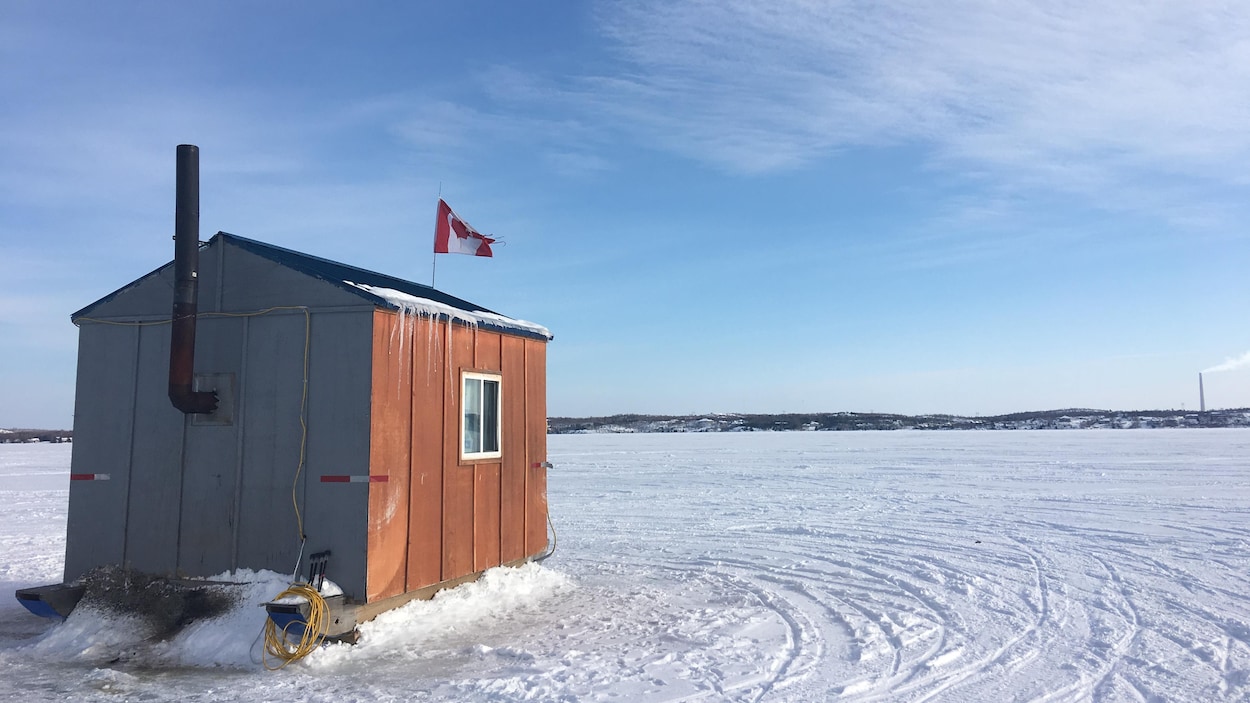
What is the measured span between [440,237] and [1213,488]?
17.3 metres

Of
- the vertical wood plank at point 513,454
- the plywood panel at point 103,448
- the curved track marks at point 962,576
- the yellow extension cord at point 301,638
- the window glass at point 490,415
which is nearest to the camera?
the curved track marks at point 962,576

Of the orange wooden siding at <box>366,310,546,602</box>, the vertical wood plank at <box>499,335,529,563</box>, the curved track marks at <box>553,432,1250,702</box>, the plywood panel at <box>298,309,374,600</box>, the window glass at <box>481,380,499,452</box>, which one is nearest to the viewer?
the curved track marks at <box>553,432,1250,702</box>

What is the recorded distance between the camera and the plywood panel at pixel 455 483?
8.67 m

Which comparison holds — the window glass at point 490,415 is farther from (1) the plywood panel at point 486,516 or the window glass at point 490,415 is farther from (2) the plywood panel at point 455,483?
(2) the plywood panel at point 455,483

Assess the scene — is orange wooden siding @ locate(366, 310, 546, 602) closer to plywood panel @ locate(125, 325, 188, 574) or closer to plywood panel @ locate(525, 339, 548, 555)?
plywood panel @ locate(525, 339, 548, 555)

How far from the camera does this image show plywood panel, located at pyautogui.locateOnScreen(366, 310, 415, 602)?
759 cm

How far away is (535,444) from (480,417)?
1.33 meters

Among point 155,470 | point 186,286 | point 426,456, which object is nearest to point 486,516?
point 426,456

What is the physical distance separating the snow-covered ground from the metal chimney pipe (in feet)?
6.06

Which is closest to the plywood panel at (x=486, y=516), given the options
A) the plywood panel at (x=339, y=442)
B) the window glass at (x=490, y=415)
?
the window glass at (x=490, y=415)

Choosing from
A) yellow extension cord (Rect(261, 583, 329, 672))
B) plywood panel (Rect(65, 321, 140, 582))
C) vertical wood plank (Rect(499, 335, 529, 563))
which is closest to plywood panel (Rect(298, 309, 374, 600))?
yellow extension cord (Rect(261, 583, 329, 672))

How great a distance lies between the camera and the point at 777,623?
7973 mm

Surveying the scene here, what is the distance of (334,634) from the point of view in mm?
7098

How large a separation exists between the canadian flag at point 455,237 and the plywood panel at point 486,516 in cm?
299
